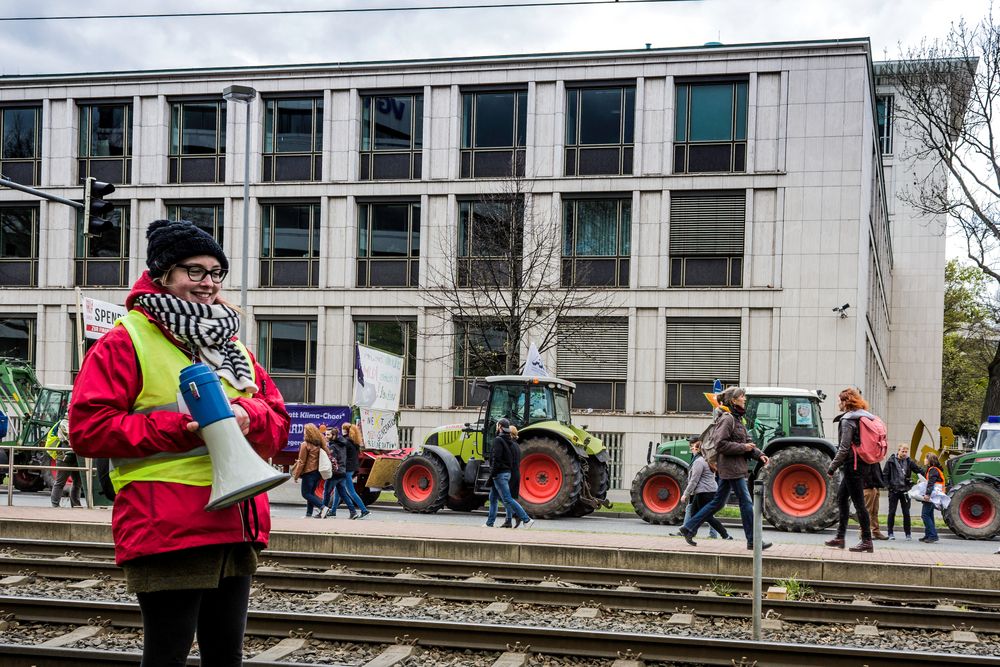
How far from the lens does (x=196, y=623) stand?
3.40m

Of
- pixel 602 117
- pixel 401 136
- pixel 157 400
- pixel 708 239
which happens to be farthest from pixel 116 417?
pixel 401 136

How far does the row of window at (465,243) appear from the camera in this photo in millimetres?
32031

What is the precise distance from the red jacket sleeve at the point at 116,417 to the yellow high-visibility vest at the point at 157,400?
0.11 ft

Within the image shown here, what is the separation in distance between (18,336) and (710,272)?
2344 cm

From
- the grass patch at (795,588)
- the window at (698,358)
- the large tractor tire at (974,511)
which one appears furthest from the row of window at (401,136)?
the grass patch at (795,588)

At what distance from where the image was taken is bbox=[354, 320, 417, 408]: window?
113 feet

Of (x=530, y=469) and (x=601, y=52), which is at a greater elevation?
(x=601, y=52)

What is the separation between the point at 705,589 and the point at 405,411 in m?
23.9

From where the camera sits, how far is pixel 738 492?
13398 millimetres

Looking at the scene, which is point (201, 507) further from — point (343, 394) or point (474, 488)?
point (343, 394)

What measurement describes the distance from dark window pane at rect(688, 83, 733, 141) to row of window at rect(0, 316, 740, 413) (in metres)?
5.53

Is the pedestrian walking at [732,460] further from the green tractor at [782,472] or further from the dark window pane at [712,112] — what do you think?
the dark window pane at [712,112]

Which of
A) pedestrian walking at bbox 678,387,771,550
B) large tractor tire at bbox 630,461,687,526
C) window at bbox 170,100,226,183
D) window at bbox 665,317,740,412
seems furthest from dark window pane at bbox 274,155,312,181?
pedestrian walking at bbox 678,387,771,550

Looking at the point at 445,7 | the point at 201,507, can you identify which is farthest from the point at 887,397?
the point at 201,507
